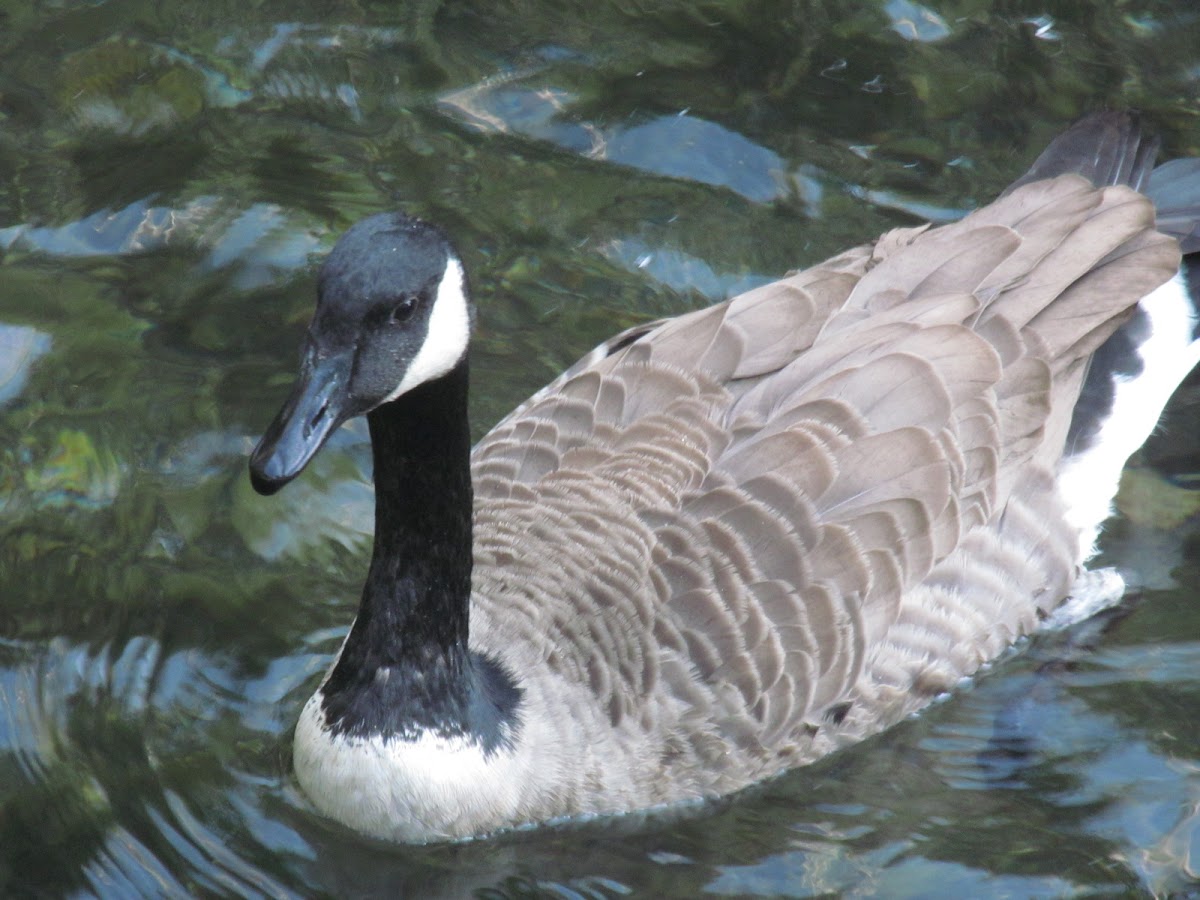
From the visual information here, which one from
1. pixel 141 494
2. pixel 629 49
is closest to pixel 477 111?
pixel 629 49

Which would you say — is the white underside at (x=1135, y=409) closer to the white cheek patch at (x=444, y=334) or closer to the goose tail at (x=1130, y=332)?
the goose tail at (x=1130, y=332)

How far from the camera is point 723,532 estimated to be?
4895 millimetres

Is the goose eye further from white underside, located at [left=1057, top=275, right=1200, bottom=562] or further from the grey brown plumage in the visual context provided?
white underside, located at [left=1057, top=275, right=1200, bottom=562]

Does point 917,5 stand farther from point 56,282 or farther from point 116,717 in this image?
point 116,717

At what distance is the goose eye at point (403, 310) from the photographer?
3.99m

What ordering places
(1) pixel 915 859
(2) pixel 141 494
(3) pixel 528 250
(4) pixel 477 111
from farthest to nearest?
(4) pixel 477 111 → (3) pixel 528 250 → (2) pixel 141 494 → (1) pixel 915 859

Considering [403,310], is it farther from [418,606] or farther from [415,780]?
[415,780]

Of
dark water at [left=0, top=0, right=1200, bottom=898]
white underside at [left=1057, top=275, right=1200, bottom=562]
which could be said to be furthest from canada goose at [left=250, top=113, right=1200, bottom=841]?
dark water at [left=0, top=0, right=1200, bottom=898]

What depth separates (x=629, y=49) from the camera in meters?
7.89

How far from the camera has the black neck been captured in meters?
4.43

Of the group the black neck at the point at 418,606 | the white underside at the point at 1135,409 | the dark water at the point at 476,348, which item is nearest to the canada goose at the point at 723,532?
the black neck at the point at 418,606

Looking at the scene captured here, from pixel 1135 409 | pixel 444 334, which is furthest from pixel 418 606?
pixel 1135 409

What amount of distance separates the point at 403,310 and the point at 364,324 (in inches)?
4.2

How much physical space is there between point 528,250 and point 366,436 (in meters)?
1.25
